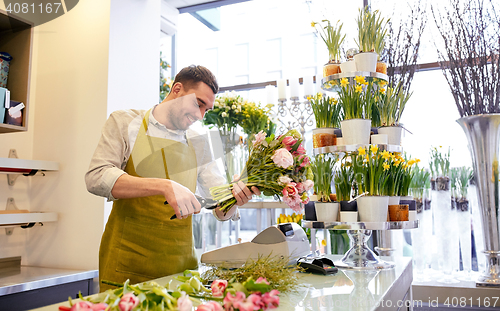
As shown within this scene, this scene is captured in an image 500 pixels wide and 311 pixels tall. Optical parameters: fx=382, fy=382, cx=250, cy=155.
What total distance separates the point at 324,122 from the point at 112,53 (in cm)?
139

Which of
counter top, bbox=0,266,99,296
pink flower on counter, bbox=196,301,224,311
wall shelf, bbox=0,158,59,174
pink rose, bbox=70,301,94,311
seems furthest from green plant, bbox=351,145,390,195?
wall shelf, bbox=0,158,59,174

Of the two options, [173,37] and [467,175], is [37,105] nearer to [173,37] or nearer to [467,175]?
[173,37]

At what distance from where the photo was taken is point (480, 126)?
200 cm

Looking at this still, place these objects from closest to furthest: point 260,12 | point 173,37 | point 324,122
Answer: point 324,122 < point 260,12 < point 173,37

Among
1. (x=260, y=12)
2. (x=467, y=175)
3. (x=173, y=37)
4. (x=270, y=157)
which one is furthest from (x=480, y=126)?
(x=173, y=37)

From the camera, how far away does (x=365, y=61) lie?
1578 mm

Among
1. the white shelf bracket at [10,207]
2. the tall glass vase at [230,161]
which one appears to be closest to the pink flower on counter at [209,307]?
the tall glass vase at [230,161]

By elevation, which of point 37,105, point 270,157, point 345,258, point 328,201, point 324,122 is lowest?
point 345,258

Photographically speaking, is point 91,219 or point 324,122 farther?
point 91,219

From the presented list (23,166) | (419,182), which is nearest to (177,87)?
(23,166)

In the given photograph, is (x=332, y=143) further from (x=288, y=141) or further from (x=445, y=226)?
(x=445, y=226)

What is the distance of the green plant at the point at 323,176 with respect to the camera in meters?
1.44

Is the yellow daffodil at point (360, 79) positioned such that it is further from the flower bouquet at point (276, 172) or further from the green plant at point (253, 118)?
the green plant at point (253, 118)

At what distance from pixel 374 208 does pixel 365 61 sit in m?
0.62
